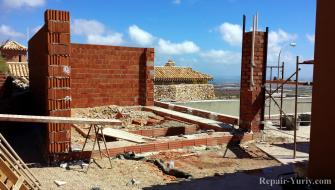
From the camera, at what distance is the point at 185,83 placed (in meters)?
27.0

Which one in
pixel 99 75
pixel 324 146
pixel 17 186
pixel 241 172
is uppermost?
pixel 99 75

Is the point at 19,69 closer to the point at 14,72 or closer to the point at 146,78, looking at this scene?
the point at 14,72

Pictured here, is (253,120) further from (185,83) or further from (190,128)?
(185,83)

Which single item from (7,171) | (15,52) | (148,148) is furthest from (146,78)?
(15,52)

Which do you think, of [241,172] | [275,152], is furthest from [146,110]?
[241,172]

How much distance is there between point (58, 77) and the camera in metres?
6.31

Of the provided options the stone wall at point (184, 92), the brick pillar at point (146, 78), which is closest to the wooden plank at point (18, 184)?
the brick pillar at point (146, 78)

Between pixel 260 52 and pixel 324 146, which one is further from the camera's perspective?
pixel 260 52

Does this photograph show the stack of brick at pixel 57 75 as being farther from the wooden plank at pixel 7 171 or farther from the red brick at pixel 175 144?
the red brick at pixel 175 144

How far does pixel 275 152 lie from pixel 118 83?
7069 millimetres

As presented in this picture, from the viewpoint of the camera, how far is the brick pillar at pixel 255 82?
336 inches

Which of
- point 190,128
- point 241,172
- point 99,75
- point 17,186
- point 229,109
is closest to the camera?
point 17,186

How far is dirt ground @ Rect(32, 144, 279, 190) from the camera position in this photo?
5.45 metres

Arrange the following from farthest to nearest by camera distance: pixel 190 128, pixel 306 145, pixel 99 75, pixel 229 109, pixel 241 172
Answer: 1. pixel 229 109
2. pixel 99 75
3. pixel 190 128
4. pixel 306 145
5. pixel 241 172
